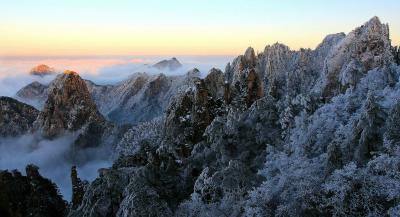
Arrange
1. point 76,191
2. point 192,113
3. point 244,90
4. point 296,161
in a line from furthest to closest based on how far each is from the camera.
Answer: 1. point 244,90
2. point 192,113
3. point 76,191
4. point 296,161

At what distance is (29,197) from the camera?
4240 inches

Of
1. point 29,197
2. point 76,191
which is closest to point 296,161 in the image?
point 29,197

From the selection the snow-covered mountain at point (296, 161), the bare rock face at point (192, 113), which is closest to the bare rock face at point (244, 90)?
the bare rock face at point (192, 113)

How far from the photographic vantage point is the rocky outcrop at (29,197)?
10244 centimetres

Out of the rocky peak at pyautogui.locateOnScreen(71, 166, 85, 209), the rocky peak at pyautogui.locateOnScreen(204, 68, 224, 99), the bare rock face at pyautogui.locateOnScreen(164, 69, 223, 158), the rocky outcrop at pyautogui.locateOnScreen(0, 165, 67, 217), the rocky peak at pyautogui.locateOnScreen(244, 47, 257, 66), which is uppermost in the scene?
the rocky peak at pyautogui.locateOnScreen(244, 47, 257, 66)

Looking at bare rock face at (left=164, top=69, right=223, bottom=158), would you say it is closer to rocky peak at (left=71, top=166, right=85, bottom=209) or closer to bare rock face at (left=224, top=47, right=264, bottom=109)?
bare rock face at (left=224, top=47, right=264, bottom=109)

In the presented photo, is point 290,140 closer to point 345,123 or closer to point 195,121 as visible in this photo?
point 345,123

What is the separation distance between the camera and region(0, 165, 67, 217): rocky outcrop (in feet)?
336

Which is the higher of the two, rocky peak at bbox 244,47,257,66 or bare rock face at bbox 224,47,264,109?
rocky peak at bbox 244,47,257,66

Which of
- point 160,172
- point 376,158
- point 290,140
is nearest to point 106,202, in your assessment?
point 160,172

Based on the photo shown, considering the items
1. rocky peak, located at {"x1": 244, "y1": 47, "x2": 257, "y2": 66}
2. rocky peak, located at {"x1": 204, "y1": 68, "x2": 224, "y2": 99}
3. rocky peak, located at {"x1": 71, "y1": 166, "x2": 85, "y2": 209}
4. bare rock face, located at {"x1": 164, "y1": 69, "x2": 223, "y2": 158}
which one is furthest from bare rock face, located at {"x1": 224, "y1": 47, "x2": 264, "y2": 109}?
rocky peak, located at {"x1": 71, "y1": 166, "x2": 85, "y2": 209}

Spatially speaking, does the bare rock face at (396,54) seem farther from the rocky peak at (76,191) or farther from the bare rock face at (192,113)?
the rocky peak at (76,191)

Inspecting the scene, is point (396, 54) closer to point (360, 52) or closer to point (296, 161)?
point (360, 52)

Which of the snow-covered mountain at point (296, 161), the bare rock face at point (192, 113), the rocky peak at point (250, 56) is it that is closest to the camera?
the snow-covered mountain at point (296, 161)
